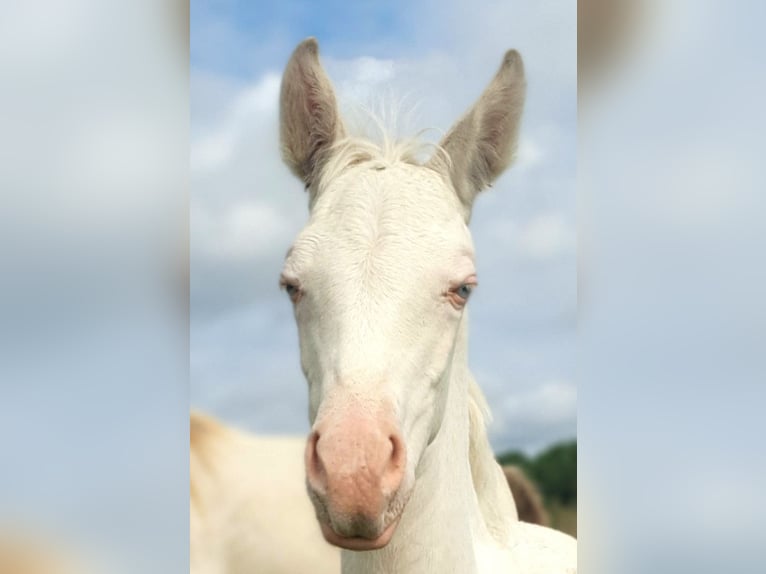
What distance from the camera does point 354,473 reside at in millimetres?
765

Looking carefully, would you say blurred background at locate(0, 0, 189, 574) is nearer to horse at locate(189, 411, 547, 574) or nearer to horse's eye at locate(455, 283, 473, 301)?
horse's eye at locate(455, 283, 473, 301)

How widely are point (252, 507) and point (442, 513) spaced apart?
976 millimetres

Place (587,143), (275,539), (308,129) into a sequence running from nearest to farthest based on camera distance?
(587,143)
(308,129)
(275,539)

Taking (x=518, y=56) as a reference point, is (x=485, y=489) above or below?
below

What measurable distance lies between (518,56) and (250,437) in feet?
4.12

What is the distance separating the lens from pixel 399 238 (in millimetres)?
946

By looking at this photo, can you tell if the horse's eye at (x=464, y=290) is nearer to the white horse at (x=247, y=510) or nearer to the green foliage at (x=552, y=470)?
the green foliage at (x=552, y=470)

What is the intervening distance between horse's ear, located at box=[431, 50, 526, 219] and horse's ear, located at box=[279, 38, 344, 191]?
0.60 ft

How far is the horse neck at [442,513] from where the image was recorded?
3.31 feet

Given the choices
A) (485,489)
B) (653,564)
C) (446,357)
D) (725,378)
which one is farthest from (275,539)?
(725,378)

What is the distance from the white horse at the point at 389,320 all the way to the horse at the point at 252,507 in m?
0.73

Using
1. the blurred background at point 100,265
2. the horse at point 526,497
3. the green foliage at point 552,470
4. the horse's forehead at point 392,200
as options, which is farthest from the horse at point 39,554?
the horse at point 526,497

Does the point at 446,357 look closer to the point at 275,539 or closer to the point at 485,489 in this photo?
the point at 485,489

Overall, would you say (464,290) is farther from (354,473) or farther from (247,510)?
(247,510)
